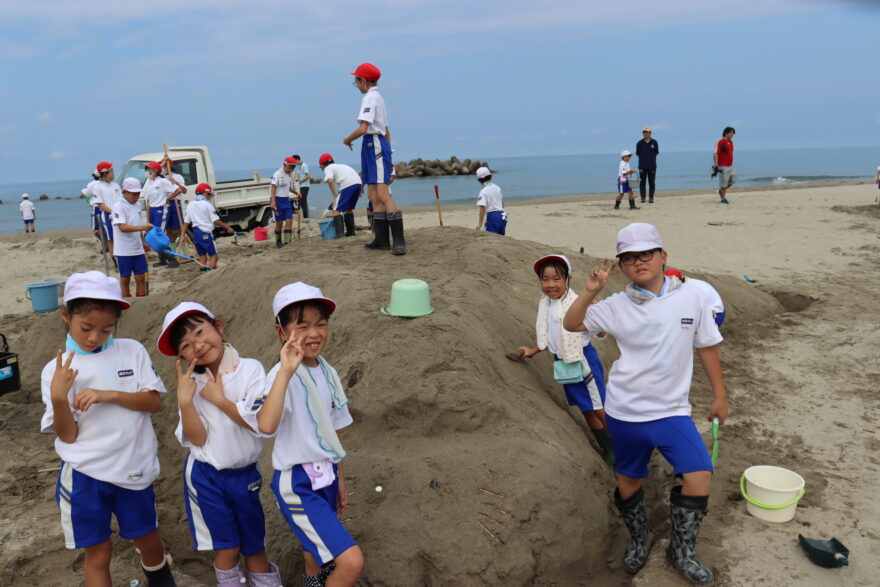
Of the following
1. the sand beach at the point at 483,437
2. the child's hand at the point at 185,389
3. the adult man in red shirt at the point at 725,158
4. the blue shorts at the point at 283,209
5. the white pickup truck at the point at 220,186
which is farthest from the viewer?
the adult man in red shirt at the point at 725,158

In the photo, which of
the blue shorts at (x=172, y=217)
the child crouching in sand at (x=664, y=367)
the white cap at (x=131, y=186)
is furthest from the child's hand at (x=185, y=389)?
the blue shorts at (x=172, y=217)

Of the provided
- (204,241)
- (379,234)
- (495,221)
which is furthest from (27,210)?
(379,234)

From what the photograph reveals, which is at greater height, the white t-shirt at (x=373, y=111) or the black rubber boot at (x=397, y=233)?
the white t-shirt at (x=373, y=111)

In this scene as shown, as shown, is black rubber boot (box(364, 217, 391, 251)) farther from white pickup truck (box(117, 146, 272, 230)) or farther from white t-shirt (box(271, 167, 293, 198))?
white pickup truck (box(117, 146, 272, 230))

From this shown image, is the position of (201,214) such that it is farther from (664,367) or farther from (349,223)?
(664,367)

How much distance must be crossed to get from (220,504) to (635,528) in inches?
82.9

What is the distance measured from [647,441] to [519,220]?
13.6m

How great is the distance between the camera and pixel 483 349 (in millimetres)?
4422

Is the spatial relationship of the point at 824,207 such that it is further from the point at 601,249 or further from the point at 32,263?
the point at 32,263

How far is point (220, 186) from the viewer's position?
1498 centimetres

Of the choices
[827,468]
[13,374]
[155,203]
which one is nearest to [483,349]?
[827,468]

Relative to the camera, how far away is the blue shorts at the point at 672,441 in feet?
10.2

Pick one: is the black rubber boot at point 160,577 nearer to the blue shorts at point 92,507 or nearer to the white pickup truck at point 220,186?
the blue shorts at point 92,507

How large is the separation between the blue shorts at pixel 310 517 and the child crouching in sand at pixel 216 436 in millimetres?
239
